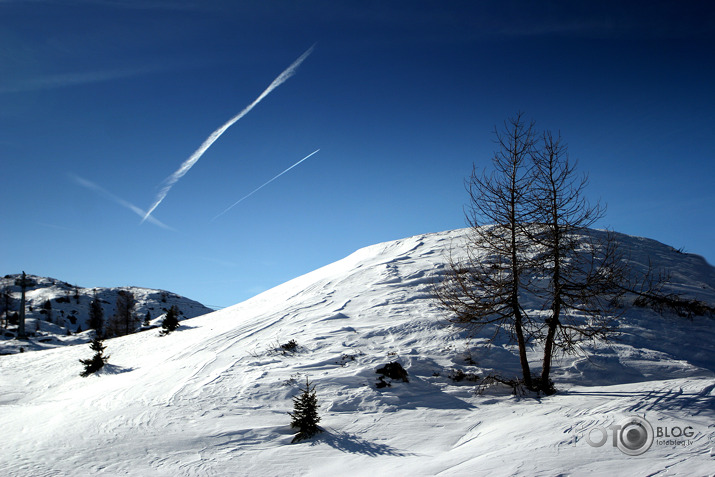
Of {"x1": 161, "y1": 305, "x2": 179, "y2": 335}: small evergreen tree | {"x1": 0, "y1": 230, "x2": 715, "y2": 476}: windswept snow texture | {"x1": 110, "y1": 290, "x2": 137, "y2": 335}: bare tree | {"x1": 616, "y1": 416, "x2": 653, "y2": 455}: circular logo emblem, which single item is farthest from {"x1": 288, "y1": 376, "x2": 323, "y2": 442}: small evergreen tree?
{"x1": 110, "y1": 290, "x2": 137, "y2": 335}: bare tree

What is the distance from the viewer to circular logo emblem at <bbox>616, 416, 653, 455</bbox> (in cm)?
530

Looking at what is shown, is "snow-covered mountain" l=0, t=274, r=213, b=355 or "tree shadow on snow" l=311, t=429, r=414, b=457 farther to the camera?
"snow-covered mountain" l=0, t=274, r=213, b=355

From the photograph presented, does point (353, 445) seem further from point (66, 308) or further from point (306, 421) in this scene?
point (66, 308)

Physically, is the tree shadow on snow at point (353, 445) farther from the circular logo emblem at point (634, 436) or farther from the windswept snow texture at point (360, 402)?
the circular logo emblem at point (634, 436)

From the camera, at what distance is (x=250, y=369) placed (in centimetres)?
1127

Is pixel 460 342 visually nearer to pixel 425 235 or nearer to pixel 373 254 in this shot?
pixel 373 254

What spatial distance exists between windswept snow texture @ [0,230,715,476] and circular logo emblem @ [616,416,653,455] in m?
0.14

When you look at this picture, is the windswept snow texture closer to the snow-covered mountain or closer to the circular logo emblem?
the circular logo emblem

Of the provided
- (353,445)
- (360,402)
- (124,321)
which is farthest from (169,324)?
(124,321)

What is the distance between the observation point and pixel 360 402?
29.8 ft

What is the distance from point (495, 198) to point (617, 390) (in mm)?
5096

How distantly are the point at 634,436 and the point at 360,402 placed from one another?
539cm

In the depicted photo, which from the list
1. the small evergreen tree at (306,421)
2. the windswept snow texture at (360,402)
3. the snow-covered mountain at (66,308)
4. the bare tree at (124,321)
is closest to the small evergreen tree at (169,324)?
the windswept snow texture at (360,402)

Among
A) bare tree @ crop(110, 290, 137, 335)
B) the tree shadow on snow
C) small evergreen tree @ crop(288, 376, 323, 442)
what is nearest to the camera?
the tree shadow on snow
